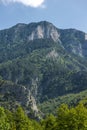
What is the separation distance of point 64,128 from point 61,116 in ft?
13.0

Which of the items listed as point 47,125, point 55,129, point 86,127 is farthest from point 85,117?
point 47,125

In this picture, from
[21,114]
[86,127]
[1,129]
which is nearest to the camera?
[86,127]

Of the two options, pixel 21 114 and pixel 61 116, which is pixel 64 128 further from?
pixel 21 114

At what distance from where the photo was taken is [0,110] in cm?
12294

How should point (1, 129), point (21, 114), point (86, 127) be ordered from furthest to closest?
1. point (21, 114)
2. point (1, 129)
3. point (86, 127)

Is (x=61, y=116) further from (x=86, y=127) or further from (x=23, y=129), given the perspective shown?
(x=23, y=129)

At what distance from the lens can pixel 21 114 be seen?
125 metres

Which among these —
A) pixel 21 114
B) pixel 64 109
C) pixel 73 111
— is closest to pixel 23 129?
pixel 21 114

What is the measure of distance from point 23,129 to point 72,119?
74.3 feet

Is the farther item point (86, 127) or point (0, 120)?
point (0, 120)

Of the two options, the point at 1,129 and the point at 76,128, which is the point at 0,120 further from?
the point at 76,128

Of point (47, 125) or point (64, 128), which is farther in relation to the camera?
point (47, 125)

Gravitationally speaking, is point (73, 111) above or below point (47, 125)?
above

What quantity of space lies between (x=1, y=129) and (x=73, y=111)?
74.9 ft
